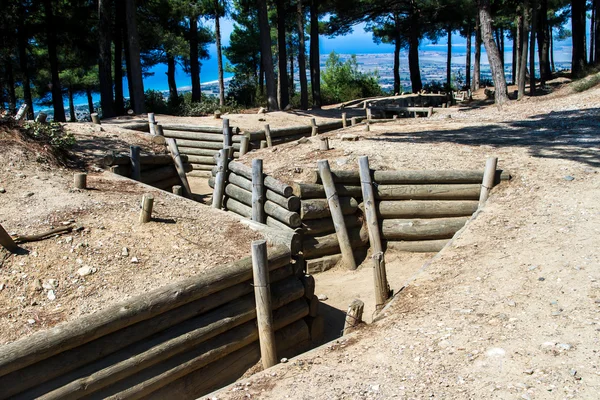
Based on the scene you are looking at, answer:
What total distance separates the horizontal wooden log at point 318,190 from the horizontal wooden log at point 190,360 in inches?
127

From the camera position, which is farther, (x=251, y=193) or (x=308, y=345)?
(x=251, y=193)

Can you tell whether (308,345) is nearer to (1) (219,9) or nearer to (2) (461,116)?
(2) (461,116)

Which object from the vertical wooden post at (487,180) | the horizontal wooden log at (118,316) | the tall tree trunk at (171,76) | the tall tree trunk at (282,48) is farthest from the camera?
the tall tree trunk at (171,76)

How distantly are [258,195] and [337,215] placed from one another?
58.2 inches

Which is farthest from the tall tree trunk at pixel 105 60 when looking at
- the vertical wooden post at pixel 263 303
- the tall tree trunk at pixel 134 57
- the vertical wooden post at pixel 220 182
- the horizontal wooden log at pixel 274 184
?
the vertical wooden post at pixel 263 303

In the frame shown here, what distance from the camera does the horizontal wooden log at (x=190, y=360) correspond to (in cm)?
554

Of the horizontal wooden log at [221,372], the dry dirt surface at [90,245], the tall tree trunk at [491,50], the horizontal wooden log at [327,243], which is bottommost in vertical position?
the horizontal wooden log at [221,372]

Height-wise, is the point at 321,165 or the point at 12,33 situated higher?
the point at 12,33

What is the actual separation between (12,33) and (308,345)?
2585 cm

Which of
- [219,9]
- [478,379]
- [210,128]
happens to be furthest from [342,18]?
[478,379]

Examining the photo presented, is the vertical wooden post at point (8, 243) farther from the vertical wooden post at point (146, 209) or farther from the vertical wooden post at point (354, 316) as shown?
the vertical wooden post at point (354, 316)

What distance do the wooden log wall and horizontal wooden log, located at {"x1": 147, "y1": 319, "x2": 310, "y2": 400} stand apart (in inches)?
0.4

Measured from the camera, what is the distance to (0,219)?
762 cm

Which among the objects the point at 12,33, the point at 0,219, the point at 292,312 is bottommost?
the point at 292,312
